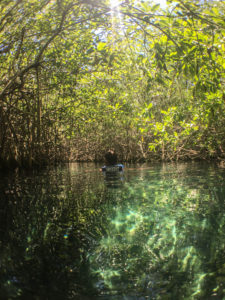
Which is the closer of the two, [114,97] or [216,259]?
[216,259]

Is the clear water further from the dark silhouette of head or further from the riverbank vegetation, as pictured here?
the dark silhouette of head

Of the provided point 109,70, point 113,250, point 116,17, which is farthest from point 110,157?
point 113,250

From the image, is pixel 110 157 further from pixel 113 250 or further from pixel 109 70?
pixel 113 250

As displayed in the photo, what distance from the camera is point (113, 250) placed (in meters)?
1.74

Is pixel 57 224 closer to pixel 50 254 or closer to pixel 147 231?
pixel 50 254

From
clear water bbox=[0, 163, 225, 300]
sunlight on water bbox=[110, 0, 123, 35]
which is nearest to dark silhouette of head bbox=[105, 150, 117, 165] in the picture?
sunlight on water bbox=[110, 0, 123, 35]

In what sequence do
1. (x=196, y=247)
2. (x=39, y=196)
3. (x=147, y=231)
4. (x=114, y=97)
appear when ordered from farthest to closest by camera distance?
(x=114, y=97)
(x=39, y=196)
(x=147, y=231)
(x=196, y=247)

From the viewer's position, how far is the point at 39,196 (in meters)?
3.71

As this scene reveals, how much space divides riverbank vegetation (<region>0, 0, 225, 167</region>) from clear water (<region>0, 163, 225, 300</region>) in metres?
1.67

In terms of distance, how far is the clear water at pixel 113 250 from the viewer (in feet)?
4.20

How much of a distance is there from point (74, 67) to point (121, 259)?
7274mm

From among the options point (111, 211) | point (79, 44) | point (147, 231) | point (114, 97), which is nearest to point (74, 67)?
point (79, 44)

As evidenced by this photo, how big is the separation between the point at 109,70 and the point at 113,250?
27.0 ft

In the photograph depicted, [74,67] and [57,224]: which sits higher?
[74,67]
